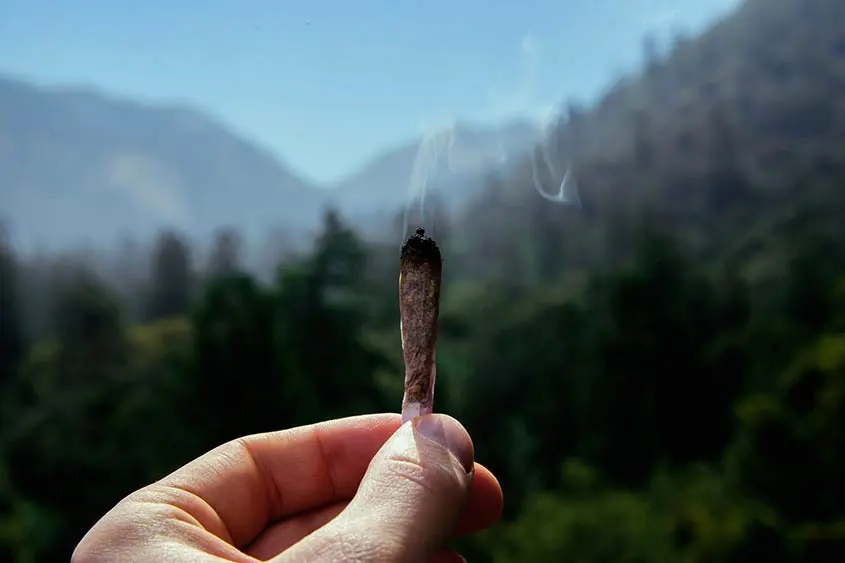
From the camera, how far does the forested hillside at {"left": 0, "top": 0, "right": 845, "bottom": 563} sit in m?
13.7

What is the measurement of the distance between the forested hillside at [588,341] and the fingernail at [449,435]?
27.8 ft

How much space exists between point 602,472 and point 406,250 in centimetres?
1801

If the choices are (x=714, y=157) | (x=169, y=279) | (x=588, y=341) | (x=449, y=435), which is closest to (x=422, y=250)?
(x=449, y=435)

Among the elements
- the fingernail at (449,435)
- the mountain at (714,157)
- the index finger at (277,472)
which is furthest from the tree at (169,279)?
the fingernail at (449,435)

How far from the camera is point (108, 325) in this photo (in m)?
18.4

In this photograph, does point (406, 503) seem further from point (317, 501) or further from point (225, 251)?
point (225, 251)

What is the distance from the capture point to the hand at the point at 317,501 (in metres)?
1.55

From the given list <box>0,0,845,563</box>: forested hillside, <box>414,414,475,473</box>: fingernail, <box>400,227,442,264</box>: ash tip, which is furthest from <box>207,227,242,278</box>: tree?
<box>414,414,475,473</box>: fingernail

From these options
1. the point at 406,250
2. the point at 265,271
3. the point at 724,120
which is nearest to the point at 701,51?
the point at 724,120

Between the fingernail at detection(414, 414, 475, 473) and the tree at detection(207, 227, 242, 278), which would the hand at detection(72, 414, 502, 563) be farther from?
the tree at detection(207, 227, 242, 278)

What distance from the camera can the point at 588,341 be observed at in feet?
65.9

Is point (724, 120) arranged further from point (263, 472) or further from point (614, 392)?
point (263, 472)

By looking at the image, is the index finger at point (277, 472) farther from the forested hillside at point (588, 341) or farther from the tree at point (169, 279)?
the tree at point (169, 279)

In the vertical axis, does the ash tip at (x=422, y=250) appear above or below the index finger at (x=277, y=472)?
above
